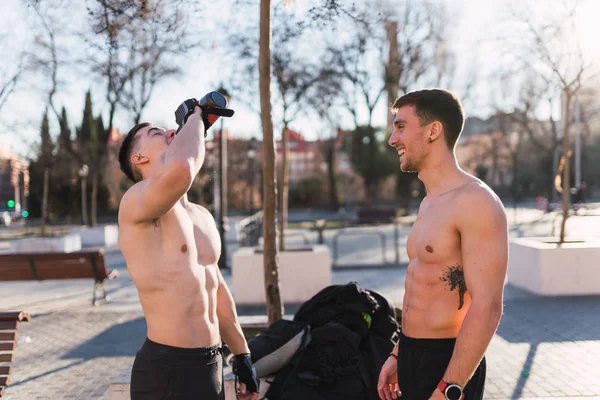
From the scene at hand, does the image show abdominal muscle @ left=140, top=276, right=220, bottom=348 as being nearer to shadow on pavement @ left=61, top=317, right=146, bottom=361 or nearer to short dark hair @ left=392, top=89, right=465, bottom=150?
short dark hair @ left=392, top=89, right=465, bottom=150

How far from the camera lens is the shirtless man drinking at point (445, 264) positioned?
2053mm

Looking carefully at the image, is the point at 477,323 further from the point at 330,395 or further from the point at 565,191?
the point at 565,191

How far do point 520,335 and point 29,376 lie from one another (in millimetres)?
5379

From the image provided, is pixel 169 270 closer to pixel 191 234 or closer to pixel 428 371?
pixel 191 234

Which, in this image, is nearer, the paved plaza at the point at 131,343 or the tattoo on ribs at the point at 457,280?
the tattoo on ribs at the point at 457,280

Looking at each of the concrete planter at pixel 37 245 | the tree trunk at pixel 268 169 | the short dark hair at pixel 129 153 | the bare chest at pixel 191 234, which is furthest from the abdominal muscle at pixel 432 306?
the concrete planter at pixel 37 245

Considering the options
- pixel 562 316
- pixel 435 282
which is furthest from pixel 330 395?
pixel 562 316

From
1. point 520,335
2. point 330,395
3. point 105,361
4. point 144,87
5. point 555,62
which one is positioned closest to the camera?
point 330,395

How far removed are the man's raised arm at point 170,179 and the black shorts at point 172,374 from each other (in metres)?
0.58

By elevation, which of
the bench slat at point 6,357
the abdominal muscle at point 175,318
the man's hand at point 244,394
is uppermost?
the abdominal muscle at point 175,318

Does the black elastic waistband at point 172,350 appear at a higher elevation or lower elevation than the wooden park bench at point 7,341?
higher

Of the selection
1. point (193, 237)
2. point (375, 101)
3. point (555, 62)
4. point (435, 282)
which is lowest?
point (435, 282)

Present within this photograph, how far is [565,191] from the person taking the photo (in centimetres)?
948

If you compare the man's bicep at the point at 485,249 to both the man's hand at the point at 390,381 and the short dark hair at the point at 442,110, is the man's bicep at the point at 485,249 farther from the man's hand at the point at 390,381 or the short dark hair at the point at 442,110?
the man's hand at the point at 390,381
